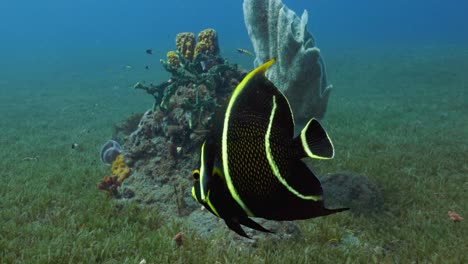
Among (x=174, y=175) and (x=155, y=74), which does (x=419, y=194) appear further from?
(x=155, y=74)

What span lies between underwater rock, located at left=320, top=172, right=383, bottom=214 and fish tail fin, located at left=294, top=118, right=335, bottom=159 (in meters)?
5.40

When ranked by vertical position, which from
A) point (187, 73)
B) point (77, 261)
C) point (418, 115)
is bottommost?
point (418, 115)

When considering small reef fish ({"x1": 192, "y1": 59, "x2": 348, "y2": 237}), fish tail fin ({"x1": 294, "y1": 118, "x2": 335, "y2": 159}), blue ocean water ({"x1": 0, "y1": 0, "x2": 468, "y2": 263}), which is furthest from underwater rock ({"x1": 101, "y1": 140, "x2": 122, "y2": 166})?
fish tail fin ({"x1": 294, "y1": 118, "x2": 335, "y2": 159})

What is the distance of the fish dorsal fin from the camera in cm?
133

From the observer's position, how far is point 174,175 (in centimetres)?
758

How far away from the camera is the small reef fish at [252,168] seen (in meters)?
1.32

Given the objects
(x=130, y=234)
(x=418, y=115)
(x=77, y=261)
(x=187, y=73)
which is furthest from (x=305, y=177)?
(x=418, y=115)

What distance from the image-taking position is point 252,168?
1.32 metres

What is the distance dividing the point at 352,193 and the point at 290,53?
3559 millimetres

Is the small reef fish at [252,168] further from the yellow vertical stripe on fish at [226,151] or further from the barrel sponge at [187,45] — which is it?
the barrel sponge at [187,45]

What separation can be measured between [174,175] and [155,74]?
1104 inches

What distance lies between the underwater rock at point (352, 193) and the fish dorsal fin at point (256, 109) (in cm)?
538

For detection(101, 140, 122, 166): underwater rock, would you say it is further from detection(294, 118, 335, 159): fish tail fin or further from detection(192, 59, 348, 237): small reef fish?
detection(294, 118, 335, 159): fish tail fin

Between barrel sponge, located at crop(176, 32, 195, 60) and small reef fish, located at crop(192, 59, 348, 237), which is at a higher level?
barrel sponge, located at crop(176, 32, 195, 60)
